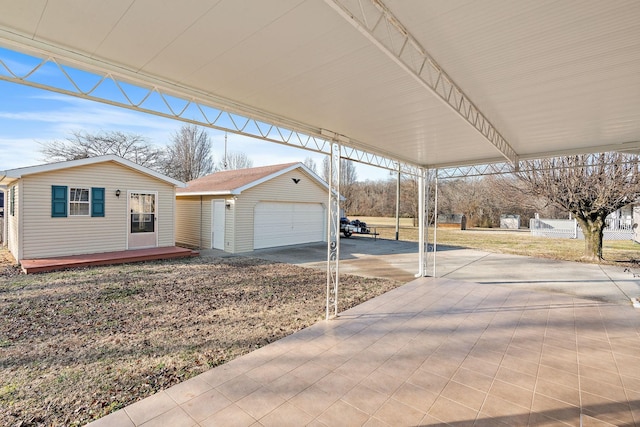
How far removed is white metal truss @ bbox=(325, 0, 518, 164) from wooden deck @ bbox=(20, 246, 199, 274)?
926 cm

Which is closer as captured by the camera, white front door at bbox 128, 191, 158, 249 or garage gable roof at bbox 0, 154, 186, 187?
garage gable roof at bbox 0, 154, 186, 187

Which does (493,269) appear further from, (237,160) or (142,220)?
(237,160)

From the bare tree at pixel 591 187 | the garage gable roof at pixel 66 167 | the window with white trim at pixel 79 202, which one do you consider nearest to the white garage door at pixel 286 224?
the garage gable roof at pixel 66 167

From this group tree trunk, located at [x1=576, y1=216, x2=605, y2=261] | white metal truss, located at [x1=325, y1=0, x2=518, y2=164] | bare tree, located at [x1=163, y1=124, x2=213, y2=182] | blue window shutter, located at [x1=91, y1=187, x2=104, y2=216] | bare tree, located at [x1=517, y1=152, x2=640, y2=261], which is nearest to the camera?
white metal truss, located at [x1=325, y1=0, x2=518, y2=164]

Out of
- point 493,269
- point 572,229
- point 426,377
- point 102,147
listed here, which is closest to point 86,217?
point 426,377

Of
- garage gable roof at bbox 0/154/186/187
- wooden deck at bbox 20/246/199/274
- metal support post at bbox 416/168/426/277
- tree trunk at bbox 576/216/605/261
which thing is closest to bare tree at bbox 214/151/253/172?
garage gable roof at bbox 0/154/186/187

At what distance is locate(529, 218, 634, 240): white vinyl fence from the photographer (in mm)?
16297

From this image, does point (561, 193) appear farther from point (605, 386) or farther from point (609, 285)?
point (605, 386)

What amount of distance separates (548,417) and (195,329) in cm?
403

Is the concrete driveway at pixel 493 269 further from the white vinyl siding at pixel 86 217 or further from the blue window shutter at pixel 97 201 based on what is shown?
the blue window shutter at pixel 97 201

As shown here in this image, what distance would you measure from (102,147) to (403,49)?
2600cm

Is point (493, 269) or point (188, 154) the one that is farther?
point (188, 154)

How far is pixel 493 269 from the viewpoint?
8.80 meters

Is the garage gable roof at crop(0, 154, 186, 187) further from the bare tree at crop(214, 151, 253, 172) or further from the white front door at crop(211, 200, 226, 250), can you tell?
the bare tree at crop(214, 151, 253, 172)
